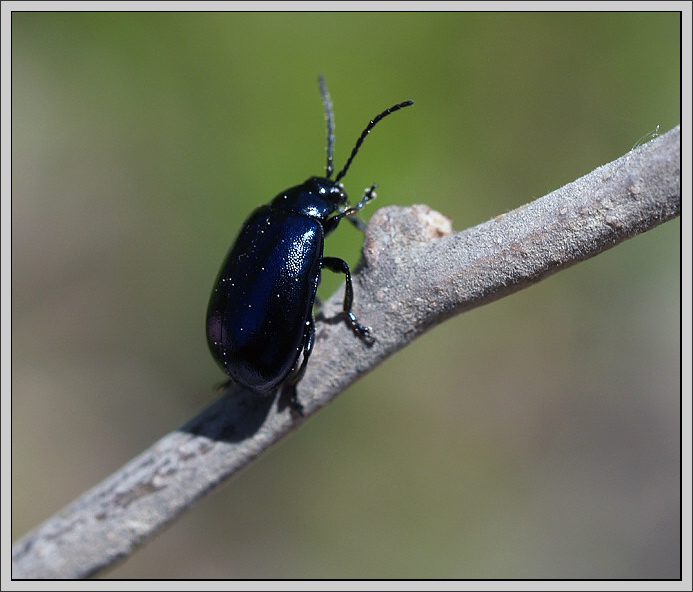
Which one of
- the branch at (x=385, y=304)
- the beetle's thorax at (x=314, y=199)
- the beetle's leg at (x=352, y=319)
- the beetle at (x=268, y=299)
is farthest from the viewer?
the beetle's thorax at (x=314, y=199)

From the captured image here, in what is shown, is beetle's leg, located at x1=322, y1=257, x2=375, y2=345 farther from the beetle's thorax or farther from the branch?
the beetle's thorax

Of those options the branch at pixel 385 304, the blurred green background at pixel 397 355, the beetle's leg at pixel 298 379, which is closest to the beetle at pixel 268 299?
the beetle's leg at pixel 298 379

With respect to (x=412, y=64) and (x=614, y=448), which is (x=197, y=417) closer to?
(x=412, y=64)

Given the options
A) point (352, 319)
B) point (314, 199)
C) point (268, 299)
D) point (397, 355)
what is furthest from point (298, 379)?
point (397, 355)

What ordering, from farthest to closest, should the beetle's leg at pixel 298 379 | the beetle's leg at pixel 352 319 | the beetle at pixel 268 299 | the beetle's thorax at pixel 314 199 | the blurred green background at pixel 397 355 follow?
the blurred green background at pixel 397 355 < the beetle's thorax at pixel 314 199 < the beetle at pixel 268 299 < the beetle's leg at pixel 298 379 < the beetle's leg at pixel 352 319

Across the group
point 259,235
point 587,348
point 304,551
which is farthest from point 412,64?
point 304,551

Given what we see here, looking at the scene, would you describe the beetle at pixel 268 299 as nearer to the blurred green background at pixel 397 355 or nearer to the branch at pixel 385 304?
the branch at pixel 385 304

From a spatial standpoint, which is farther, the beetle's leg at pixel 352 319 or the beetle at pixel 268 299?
the beetle at pixel 268 299

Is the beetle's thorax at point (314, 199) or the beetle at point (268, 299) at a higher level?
the beetle's thorax at point (314, 199)
